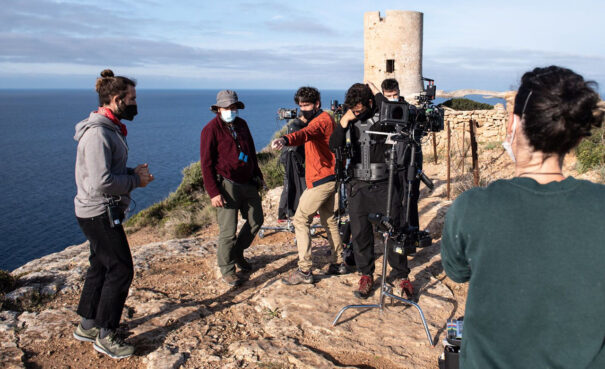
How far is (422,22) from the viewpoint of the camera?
2289 cm

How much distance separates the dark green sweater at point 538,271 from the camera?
1246 mm

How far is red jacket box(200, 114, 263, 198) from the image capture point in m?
4.60

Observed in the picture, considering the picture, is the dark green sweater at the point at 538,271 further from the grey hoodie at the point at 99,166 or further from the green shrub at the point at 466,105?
the green shrub at the point at 466,105

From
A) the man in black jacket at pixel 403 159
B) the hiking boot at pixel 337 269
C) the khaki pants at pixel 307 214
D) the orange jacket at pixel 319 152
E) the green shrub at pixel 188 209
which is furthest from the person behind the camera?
the green shrub at pixel 188 209

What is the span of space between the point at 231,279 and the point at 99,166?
2135 mm

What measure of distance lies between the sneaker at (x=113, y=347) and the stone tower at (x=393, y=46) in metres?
20.0

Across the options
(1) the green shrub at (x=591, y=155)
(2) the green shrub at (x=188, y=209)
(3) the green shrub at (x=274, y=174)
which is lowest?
(2) the green shrub at (x=188, y=209)

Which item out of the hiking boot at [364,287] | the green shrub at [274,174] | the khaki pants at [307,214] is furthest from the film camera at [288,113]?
the green shrub at [274,174]

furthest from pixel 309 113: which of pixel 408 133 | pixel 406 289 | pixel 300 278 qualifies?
pixel 406 289

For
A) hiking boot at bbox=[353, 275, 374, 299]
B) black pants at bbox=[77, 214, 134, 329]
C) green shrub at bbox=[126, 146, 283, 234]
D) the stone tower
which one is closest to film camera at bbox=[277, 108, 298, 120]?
hiking boot at bbox=[353, 275, 374, 299]

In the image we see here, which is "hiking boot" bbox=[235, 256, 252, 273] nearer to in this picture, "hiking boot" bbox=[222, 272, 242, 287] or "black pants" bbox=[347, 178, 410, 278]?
"hiking boot" bbox=[222, 272, 242, 287]

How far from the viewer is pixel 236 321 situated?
4086mm

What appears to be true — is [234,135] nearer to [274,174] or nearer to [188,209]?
[274,174]

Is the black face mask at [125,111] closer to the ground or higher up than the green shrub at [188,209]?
higher up
